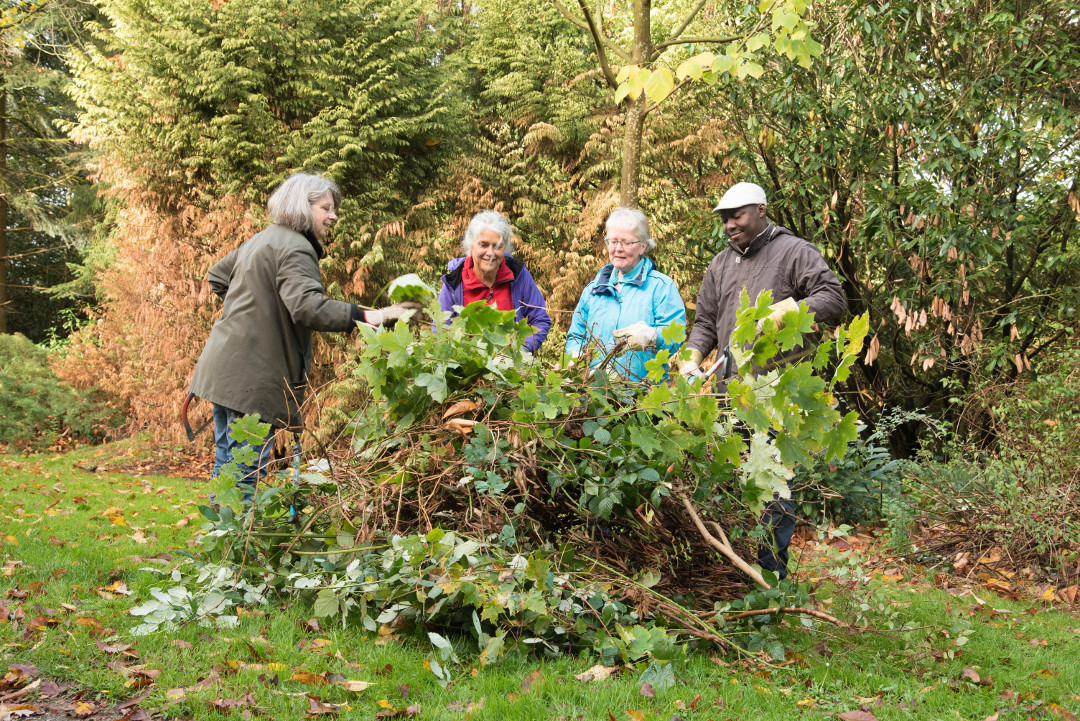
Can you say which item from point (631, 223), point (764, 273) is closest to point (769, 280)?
point (764, 273)

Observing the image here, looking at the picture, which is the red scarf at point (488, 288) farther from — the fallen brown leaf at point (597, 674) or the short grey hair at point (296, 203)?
the fallen brown leaf at point (597, 674)

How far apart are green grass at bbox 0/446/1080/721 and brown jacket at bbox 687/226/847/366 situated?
1347 mm

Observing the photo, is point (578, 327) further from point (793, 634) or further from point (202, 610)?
point (202, 610)

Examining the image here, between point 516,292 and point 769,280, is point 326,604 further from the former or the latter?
point 769,280

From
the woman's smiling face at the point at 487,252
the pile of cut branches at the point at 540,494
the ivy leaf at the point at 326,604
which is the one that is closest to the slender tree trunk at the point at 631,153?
the woman's smiling face at the point at 487,252

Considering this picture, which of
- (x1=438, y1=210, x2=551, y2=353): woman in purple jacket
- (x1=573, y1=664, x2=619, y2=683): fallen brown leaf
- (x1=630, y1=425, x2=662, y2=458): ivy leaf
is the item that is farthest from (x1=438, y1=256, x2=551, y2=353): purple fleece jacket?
(x1=573, y1=664, x2=619, y2=683): fallen brown leaf

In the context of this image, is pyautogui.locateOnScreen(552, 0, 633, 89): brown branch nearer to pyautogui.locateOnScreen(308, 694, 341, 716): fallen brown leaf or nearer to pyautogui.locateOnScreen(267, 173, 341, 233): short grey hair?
pyautogui.locateOnScreen(267, 173, 341, 233): short grey hair

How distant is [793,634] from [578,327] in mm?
1817

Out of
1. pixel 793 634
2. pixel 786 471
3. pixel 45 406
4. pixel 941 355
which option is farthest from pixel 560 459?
pixel 45 406

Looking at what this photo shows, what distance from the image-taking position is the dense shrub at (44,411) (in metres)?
11.4

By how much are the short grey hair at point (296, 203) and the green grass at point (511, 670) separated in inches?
71.0

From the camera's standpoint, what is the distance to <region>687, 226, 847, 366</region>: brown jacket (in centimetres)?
375

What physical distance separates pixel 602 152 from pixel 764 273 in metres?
5.14

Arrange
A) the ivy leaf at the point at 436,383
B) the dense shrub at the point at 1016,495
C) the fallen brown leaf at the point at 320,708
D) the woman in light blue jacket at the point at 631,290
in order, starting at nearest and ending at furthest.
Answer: the fallen brown leaf at the point at 320,708, the ivy leaf at the point at 436,383, the woman in light blue jacket at the point at 631,290, the dense shrub at the point at 1016,495
